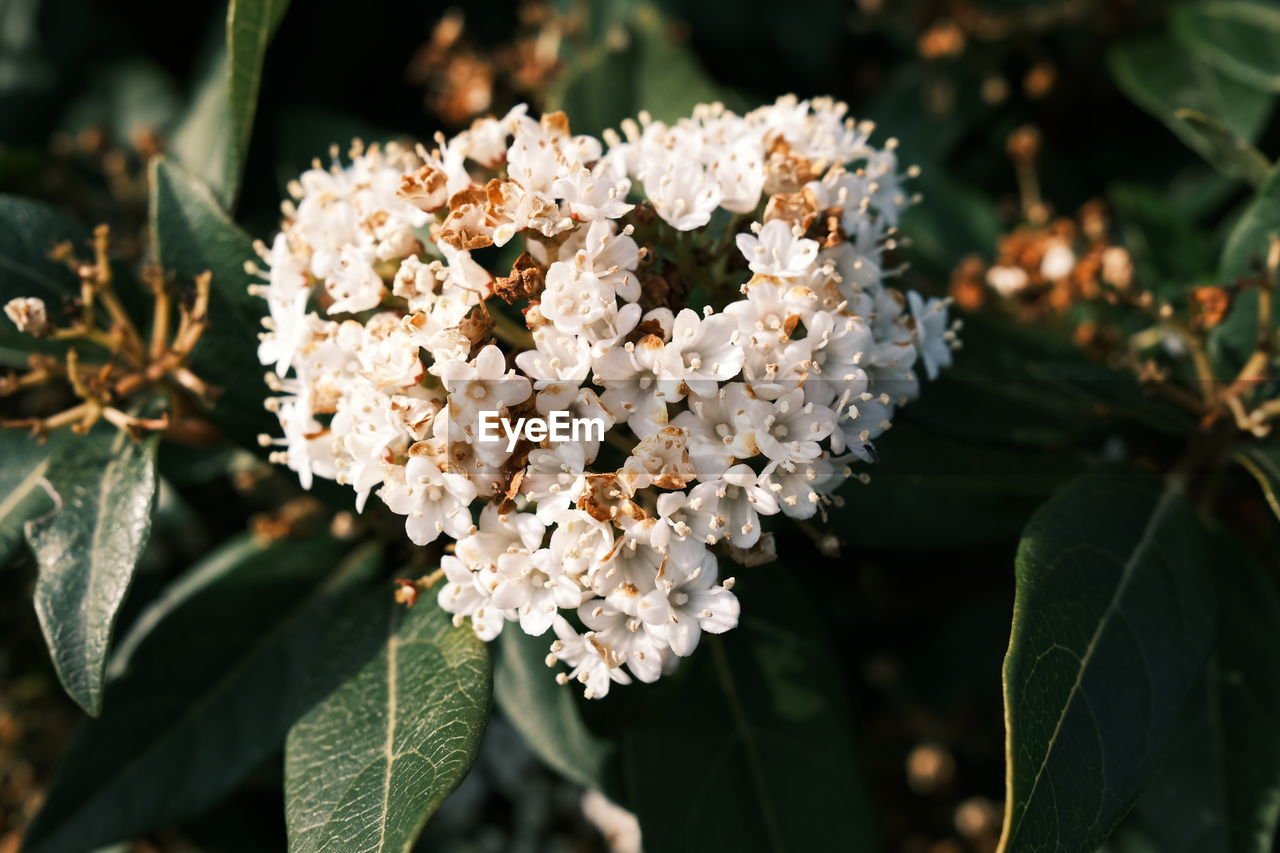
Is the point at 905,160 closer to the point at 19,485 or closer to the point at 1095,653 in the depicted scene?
the point at 1095,653

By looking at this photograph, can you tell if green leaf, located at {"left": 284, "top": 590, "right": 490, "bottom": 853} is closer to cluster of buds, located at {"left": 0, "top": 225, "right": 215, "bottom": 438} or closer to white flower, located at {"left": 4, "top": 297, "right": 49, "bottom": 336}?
cluster of buds, located at {"left": 0, "top": 225, "right": 215, "bottom": 438}

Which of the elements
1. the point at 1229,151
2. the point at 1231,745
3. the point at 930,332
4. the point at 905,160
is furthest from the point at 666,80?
the point at 1231,745

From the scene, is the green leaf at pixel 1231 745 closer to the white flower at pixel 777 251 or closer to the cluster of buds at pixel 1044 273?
the cluster of buds at pixel 1044 273

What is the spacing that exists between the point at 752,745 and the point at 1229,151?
1.77 metres

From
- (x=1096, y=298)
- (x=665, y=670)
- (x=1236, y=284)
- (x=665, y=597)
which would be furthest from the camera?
(x=1096, y=298)

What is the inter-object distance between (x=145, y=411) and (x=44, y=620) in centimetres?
51

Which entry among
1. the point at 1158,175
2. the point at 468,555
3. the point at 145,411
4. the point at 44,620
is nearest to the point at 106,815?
the point at 44,620

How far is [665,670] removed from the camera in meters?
1.83

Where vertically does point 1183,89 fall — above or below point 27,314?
above

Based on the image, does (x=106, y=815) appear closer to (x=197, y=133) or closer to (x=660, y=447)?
(x=660, y=447)

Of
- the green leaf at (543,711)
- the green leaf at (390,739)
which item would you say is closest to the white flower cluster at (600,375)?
the green leaf at (390,739)

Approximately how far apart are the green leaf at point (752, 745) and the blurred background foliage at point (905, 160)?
0.41 feet

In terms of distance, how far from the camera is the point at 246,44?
82.8 inches

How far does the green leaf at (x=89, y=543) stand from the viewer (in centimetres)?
184
